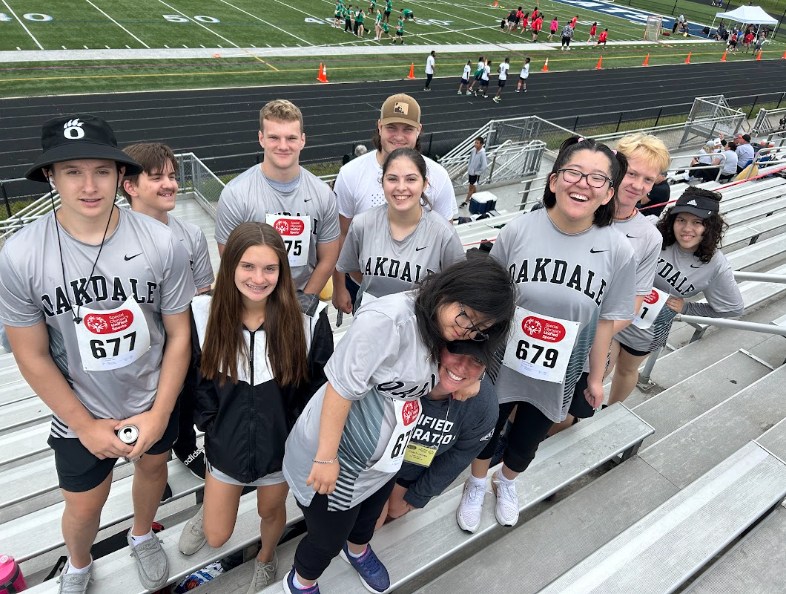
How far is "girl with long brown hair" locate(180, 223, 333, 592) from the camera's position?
1.99 m

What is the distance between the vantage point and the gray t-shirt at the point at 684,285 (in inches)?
120

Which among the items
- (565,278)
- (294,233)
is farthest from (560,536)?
(294,233)

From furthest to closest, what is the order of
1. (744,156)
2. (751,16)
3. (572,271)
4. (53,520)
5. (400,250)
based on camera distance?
(751,16), (744,156), (400,250), (53,520), (572,271)

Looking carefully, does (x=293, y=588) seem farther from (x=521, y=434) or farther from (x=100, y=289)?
(x=100, y=289)

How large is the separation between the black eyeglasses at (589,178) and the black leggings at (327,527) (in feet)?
4.42

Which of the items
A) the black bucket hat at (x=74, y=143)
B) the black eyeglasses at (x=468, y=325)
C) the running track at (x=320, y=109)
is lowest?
the running track at (x=320, y=109)

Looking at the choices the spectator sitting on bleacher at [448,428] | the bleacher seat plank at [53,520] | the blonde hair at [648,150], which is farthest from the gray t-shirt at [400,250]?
the bleacher seat plank at [53,520]

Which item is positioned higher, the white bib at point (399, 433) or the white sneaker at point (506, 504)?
the white bib at point (399, 433)

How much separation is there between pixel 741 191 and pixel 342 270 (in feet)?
23.2

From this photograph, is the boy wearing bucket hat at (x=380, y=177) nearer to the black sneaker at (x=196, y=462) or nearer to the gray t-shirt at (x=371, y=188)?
the gray t-shirt at (x=371, y=188)

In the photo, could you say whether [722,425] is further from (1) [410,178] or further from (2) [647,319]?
(1) [410,178]

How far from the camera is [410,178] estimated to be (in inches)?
106

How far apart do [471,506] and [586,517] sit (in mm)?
746

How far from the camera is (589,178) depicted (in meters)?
2.11
